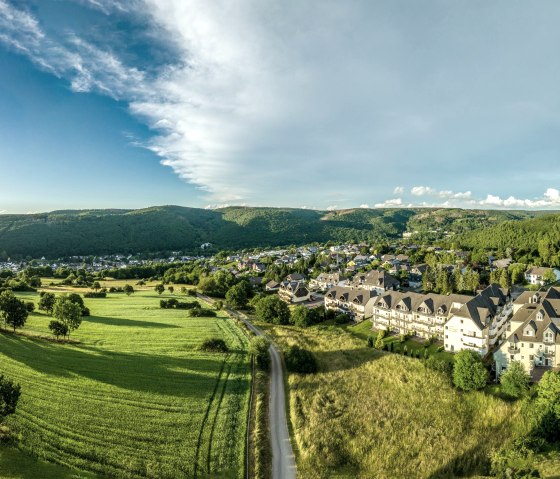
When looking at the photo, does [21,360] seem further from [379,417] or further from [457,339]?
[457,339]

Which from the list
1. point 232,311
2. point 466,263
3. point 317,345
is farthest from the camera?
point 466,263

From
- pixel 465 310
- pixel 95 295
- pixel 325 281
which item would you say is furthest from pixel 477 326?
pixel 95 295

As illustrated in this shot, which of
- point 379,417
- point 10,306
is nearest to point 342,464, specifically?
point 379,417

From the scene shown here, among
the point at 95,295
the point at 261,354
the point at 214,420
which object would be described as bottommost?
the point at 214,420

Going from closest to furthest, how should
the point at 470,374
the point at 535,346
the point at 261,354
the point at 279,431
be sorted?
the point at 279,431 < the point at 470,374 < the point at 535,346 < the point at 261,354

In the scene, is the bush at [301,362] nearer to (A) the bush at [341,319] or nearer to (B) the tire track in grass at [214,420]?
(B) the tire track in grass at [214,420]

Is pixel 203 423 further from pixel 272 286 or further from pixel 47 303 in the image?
pixel 272 286
